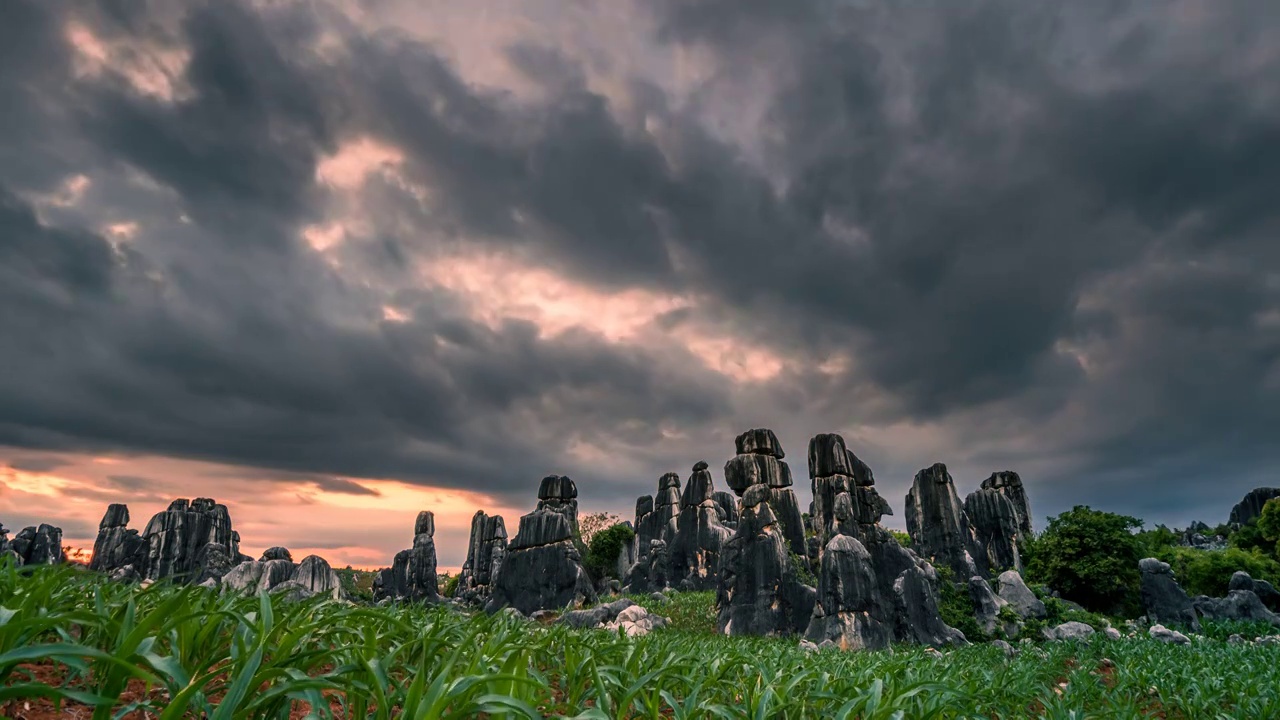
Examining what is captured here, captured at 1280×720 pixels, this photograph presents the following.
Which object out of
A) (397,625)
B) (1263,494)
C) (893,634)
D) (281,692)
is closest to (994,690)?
(397,625)

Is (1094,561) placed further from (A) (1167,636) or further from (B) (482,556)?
(B) (482,556)

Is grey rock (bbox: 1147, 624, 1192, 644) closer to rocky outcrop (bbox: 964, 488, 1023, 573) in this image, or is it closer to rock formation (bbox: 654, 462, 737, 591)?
rocky outcrop (bbox: 964, 488, 1023, 573)

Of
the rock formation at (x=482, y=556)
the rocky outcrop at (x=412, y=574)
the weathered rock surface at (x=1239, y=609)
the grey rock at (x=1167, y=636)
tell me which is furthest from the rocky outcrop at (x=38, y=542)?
the weathered rock surface at (x=1239, y=609)

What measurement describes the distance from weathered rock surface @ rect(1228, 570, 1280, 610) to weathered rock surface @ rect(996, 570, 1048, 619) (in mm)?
15877

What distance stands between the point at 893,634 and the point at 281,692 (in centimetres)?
2622

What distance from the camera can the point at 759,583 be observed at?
27.8 meters

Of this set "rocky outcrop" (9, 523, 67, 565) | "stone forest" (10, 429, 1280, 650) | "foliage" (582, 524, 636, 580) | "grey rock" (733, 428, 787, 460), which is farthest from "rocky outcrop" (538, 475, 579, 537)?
"rocky outcrop" (9, 523, 67, 565)

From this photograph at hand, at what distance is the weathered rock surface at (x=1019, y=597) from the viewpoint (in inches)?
1159

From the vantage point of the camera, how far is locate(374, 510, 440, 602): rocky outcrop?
6544 cm

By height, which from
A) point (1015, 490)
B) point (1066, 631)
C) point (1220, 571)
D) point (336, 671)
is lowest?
point (1066, 631)

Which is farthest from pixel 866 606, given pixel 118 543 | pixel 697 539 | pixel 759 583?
pixel 118 543

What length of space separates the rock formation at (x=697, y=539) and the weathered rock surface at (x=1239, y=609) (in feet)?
92.7

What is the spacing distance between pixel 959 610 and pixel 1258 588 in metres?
23.9

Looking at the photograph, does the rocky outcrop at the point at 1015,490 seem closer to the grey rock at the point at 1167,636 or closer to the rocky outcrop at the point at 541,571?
the grey rock at the point at 1167,636
